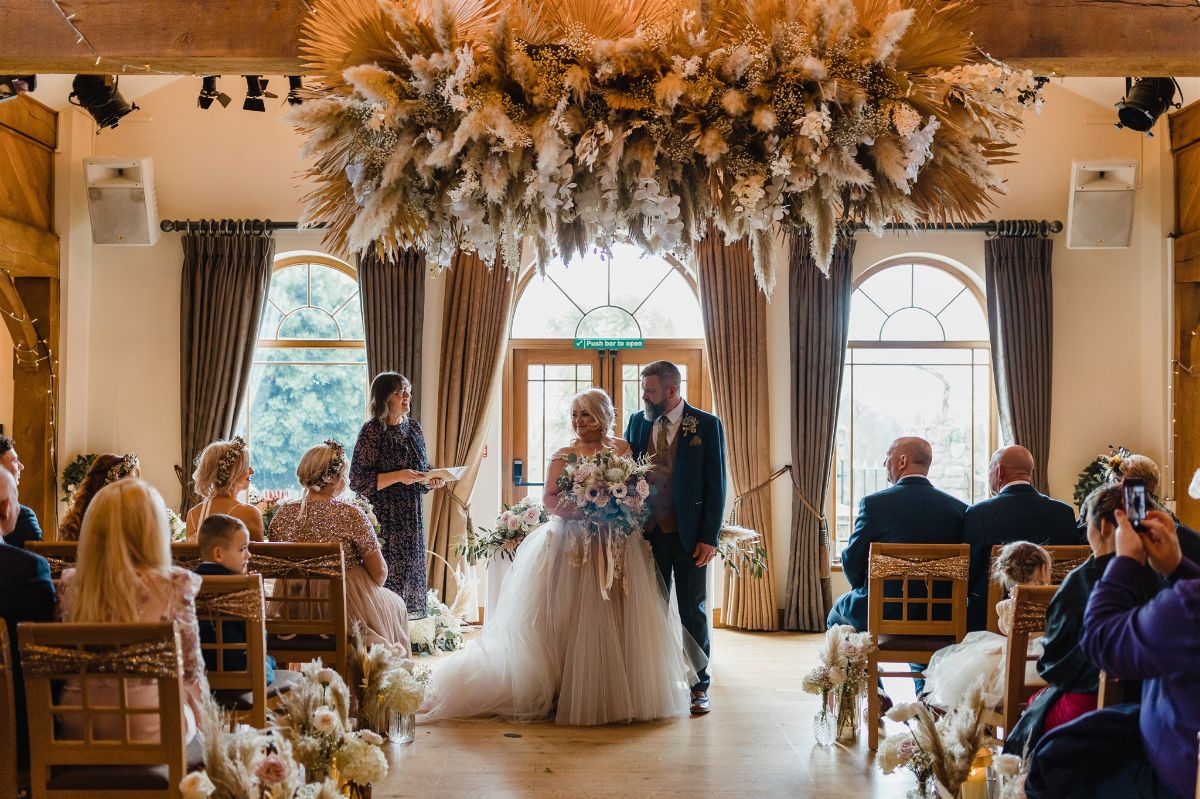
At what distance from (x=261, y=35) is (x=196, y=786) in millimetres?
2317

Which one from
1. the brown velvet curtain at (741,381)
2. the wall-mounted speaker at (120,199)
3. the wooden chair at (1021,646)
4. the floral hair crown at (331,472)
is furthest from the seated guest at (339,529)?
the wall-mounted speaker at (120,199)

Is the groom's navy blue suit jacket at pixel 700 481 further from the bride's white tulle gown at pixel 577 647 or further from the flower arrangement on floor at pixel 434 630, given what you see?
the flower arrangement on floor at pixel 434 630

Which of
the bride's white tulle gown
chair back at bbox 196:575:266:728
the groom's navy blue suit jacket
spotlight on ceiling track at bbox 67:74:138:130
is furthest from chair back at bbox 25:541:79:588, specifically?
spotlight on ceiling track at bbox 67:74:138:130

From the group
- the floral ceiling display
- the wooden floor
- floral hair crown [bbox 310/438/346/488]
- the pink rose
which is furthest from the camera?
floral hair crown [bbox 310/438/346/488]

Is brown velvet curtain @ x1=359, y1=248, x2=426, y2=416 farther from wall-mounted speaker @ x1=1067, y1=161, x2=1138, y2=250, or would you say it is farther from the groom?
wall-mounted speaker @ x1=1067, y1=161, x2=1138, y2=250

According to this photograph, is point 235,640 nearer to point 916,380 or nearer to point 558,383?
point 558,383

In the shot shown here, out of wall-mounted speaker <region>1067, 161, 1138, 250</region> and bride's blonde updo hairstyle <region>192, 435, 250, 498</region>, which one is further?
wall-mounted speaker <region>1067, 161, 1138, 250</region>

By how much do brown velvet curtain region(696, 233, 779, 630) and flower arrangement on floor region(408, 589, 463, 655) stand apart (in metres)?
2.14

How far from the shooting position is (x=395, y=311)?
26.3 ft

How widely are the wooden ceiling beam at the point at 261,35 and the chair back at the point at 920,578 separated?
196 centimetres

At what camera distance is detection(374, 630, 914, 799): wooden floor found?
4098mm

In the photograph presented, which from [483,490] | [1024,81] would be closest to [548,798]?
[1024,81]

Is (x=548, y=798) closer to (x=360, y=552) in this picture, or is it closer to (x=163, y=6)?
(x=360, y=552)

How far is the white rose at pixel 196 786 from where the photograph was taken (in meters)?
2.47
